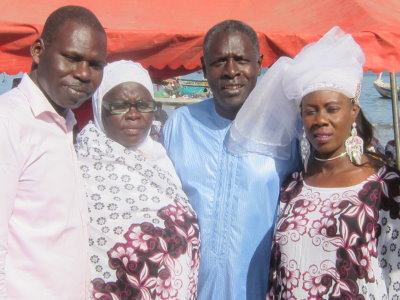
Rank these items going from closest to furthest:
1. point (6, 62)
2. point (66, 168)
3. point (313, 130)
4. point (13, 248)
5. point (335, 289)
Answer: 1. point (13, 248)
2. point (66, 168)
3. point (335, 289)
4. point (313, 130)
5. point (6, 62)

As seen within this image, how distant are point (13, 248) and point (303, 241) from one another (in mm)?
1187

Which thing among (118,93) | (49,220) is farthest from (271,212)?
(49,220)

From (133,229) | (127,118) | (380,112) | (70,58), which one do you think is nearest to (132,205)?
(133,229)

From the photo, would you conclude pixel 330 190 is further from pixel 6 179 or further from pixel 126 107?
pixel 6 179

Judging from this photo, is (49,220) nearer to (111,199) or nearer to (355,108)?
(111,199)

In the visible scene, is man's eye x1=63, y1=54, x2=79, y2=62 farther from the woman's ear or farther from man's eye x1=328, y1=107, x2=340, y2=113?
the woman's ear

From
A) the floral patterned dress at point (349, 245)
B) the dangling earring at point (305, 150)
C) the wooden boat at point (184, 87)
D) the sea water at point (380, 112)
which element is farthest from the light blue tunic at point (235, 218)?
the wooden boat at point (184, 87)

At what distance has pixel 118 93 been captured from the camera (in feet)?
8.18

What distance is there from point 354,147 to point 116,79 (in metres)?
1.19

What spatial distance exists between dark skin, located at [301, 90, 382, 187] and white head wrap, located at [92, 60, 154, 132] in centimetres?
83

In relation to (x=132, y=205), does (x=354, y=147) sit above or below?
above

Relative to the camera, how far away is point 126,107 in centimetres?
247

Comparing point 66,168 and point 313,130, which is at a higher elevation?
point 313,130

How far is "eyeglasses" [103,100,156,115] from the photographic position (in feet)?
8.07
